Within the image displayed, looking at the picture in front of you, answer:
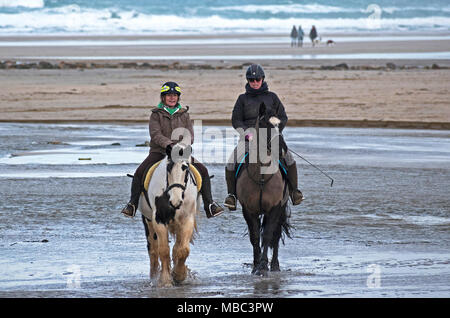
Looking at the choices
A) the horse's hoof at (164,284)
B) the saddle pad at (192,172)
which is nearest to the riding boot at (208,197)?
the saddle pad at (192,172)

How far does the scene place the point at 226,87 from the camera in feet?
108

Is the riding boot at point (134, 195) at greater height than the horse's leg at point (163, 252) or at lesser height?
greater

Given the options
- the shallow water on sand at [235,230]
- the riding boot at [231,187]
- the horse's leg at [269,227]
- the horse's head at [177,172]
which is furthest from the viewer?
the riding boot at [231,187]

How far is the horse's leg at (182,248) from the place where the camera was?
869 centimetres

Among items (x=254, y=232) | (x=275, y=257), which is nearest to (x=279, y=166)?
(x=254, y=232)

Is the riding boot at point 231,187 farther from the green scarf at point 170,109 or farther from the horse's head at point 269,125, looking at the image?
the green scarf at point 170,109

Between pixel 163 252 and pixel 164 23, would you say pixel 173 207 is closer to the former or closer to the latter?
pixel 163 252

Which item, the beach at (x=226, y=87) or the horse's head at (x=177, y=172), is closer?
the horse's head at (x=177, y=172)

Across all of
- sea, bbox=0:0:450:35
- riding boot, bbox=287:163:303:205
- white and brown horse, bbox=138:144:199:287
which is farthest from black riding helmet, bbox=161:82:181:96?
sea, bbox=0:0:450:35

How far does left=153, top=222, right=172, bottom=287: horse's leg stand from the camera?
8.70 m

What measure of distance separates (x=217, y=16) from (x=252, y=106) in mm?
119547

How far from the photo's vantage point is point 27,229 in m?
11.4

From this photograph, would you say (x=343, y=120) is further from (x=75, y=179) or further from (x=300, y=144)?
(x=75, y=179)

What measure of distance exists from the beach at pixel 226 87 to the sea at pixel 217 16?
55.6 meters
